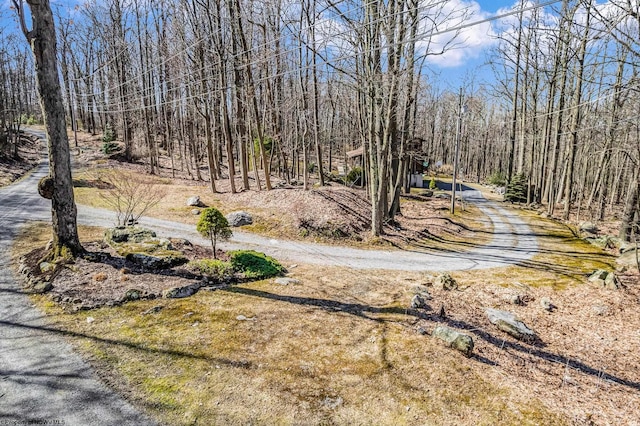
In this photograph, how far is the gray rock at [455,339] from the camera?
235 inches

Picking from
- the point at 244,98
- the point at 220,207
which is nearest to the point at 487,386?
the point at 220,207

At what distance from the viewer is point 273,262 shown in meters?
9.99

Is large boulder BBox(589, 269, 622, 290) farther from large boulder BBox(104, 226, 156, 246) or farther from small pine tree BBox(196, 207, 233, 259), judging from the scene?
large boulder BBox(104, 226, 156, 246)

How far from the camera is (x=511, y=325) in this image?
22.9 feet

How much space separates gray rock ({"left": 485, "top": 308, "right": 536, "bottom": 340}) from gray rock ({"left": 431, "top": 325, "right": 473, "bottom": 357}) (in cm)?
121

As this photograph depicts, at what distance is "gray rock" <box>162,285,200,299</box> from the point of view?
7.39m

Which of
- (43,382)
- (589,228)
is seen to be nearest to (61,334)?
(43,382)

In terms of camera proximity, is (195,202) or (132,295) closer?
(132,295)

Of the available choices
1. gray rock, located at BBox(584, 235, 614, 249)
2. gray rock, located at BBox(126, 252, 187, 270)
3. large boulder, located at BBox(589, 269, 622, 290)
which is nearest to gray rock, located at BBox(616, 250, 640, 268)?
large boulder, located at BBox(589, 269, 622, 290)

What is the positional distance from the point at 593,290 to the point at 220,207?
15.3 metres

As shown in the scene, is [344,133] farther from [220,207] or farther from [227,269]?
[227,269]

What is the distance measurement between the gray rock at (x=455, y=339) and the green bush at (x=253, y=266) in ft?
15.1

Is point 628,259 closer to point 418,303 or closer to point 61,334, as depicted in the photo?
point 418,303

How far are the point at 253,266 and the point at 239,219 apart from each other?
6319 millimetres
